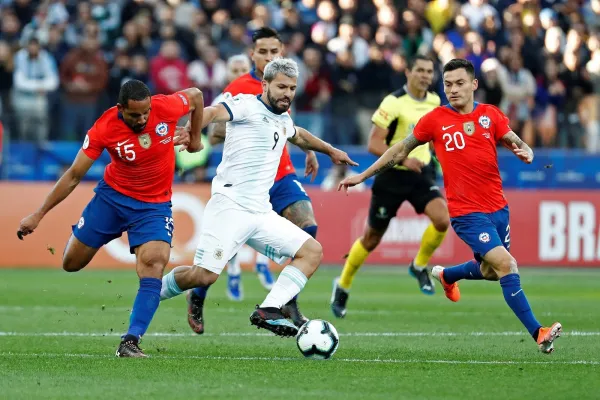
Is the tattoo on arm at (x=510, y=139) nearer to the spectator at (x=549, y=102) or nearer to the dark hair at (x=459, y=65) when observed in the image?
the dark hair at (x=459, y=65)

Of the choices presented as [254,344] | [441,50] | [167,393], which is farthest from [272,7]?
[167,393]

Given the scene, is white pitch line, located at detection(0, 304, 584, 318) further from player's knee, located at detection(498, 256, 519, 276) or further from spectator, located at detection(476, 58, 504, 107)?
spectator, located at detection(476, 58, 504, 107)

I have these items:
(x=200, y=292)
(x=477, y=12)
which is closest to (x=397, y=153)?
(x=200, y=292)

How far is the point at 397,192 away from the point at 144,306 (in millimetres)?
5124

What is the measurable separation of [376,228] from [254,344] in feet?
12.4

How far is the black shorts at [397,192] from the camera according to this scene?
13.4 metres

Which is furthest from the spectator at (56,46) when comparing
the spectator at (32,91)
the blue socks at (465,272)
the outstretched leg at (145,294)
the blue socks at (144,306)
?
the blue socks at (144,306)

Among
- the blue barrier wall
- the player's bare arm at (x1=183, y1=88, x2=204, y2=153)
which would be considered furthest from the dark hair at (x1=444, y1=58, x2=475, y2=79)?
the blue barrier wall

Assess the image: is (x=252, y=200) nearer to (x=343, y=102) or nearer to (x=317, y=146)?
(x=317, y=146)

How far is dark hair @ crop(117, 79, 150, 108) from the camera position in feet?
28.6

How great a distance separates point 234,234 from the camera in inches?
372

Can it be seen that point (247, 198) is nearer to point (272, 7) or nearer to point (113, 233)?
point (113, 233)

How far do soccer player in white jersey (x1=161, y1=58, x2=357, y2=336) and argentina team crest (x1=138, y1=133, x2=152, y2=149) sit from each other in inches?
18.9

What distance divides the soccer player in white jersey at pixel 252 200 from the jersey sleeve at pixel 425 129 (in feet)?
3.64
